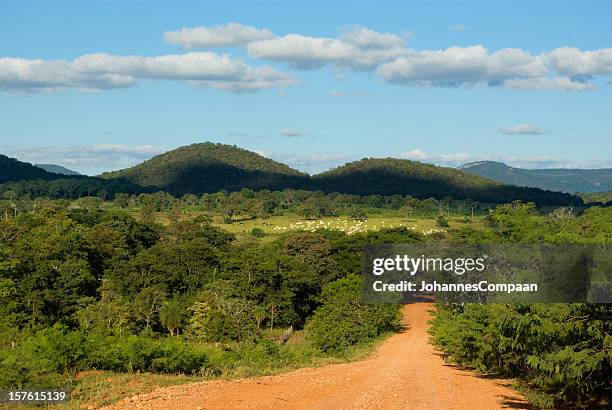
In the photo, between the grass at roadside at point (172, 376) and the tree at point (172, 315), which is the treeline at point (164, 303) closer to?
the tree at point (172, 315)

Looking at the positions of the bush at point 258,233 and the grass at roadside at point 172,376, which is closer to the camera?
the grass at roadside at point 172,376

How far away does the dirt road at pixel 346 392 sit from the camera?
16891mm

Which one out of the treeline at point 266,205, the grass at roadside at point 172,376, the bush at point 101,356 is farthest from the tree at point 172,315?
the treeline at point 266,205

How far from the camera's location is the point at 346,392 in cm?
1892

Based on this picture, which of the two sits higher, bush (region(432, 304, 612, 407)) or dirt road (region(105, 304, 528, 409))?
bush (region(432, 304, 612, 407))

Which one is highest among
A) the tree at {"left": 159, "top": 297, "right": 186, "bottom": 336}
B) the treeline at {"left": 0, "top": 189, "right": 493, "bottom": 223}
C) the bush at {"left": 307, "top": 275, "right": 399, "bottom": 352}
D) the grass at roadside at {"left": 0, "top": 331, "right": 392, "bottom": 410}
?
the treeline at {"left": 0, "top": 189, "right": 493, "bottom": 223}

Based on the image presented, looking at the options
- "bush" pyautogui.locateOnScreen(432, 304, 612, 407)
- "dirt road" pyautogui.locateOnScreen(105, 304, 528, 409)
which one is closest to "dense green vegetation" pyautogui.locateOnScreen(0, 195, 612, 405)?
"bush" pyautogui.locateOnScreen(432, 304, 612, 407)

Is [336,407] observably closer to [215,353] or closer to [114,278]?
[215,353]

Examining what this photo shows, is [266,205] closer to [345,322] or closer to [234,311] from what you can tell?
[234,311]

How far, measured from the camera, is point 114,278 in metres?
56.6

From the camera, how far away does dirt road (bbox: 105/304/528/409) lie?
55.4 ft

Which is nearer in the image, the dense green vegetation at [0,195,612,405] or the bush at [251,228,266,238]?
the dense green vegetation at [0,195,612,405]

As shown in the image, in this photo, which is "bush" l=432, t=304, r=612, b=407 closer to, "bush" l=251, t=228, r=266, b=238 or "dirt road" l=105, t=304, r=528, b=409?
"dirt road" l=105, t=304, r=528, b=409

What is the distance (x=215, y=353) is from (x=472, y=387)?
10585 millimetres
